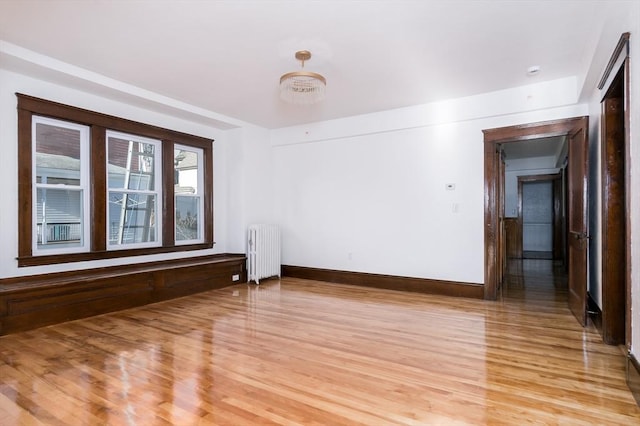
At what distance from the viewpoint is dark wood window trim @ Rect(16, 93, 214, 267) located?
12.1ft

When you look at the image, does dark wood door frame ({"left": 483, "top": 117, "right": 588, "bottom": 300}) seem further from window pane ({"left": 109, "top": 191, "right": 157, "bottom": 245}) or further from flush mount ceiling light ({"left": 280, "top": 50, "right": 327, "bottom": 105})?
window pane ({"left": 109, "top": 191, "right": 157, "bottom": 245})

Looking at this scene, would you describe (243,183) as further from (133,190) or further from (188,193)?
(133,190)

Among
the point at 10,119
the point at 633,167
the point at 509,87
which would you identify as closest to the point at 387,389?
the point at 633,167

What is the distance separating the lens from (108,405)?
6.81 feet

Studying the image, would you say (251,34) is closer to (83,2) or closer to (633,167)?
(83,2)

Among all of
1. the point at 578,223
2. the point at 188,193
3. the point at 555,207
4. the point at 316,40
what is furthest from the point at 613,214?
the point at 555,207

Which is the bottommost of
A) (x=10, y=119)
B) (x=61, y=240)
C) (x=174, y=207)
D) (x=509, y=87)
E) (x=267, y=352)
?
(x=267, y=352)

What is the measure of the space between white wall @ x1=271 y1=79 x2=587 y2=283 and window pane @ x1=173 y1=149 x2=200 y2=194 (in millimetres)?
1546

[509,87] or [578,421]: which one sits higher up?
[509,87]

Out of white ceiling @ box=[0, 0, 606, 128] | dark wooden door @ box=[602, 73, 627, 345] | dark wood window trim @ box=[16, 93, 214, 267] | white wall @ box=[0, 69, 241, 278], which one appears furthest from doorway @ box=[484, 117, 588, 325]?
white wall @ box=[0, 69, 241, 278]

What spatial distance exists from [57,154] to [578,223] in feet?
19.8

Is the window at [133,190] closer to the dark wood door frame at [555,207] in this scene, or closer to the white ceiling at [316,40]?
the white ceiling at [316,40]

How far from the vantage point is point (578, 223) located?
12.5 feet

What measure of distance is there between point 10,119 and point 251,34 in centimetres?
277
